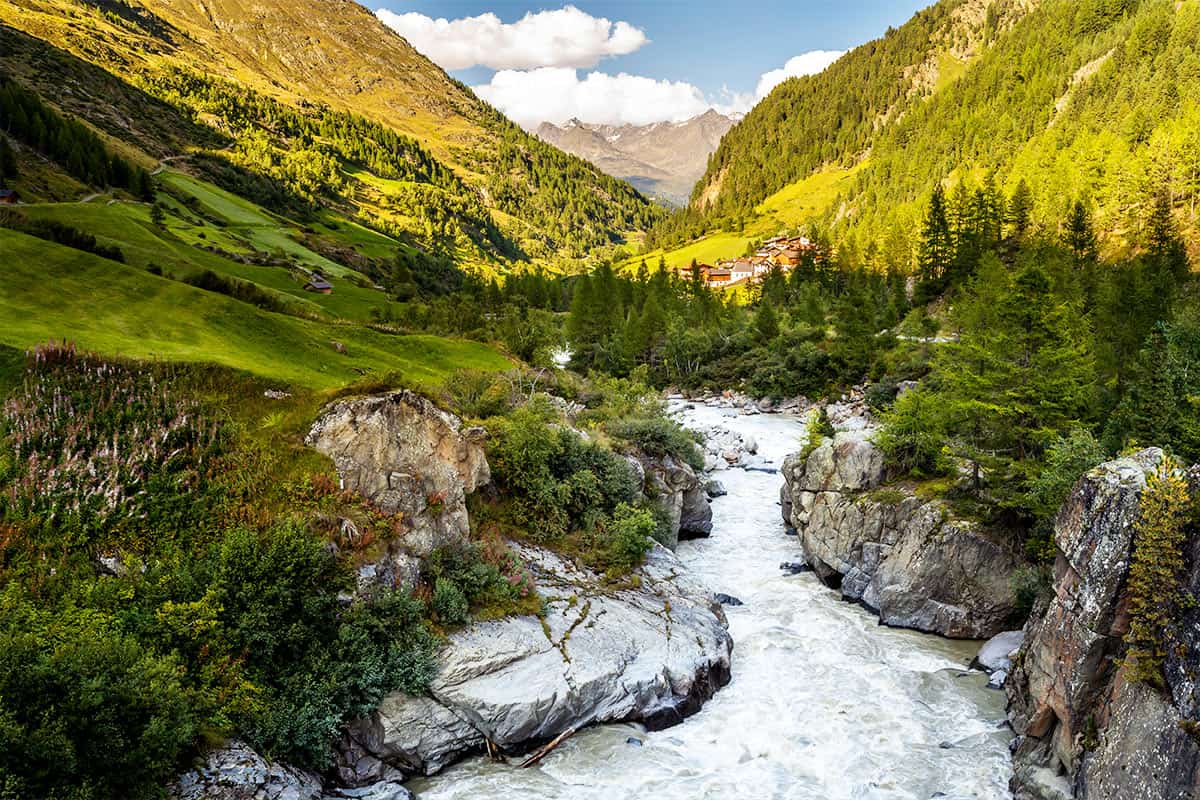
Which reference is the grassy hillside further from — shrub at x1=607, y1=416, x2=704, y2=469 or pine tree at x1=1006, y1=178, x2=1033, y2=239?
shrub at x1=607, y1=416, x2=704, y2=469

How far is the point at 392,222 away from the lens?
199 metres

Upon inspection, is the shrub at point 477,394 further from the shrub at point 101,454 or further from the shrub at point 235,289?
the shrub at point 101,454

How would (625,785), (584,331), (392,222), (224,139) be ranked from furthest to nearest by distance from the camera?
(392,222), (224,139), (584,331), (625,785)

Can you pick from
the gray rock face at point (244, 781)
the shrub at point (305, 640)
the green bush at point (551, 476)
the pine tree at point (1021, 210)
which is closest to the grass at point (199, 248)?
the green bush at point (551, 476)

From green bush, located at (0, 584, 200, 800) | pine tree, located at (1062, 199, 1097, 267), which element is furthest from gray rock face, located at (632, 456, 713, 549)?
pine tree, located at (1062, 199, 1097, 267)

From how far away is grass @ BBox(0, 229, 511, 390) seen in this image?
818 inches

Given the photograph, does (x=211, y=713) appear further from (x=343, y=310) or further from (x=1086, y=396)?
(x=343, y=310)

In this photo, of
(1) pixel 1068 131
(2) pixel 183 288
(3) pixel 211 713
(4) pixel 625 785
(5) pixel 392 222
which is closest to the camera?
(3) pixel 211 713

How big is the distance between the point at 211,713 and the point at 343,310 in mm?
78738

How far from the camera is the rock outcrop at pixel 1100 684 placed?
1099 cm

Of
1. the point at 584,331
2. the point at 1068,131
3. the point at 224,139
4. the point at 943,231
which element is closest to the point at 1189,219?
the point at 943,231

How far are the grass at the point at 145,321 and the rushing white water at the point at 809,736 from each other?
12870 millimetres

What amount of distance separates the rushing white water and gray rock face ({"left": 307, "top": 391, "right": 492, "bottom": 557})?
6.76 meters

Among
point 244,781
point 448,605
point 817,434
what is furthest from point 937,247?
point 244,781
